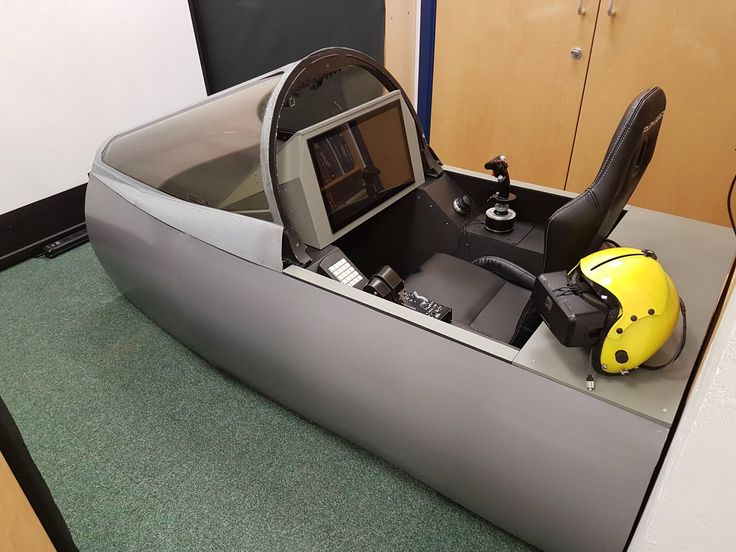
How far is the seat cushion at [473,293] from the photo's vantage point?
1630mm

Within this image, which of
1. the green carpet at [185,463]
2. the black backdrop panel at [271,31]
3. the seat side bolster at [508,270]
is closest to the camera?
the green carpet at [185,463]

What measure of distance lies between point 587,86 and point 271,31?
203 cm

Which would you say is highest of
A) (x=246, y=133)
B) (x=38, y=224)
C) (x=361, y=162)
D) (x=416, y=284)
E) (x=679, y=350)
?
(x=246, y=133)

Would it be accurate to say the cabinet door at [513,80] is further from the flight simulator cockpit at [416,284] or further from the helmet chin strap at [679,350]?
the helmet chin strap at [679,350]

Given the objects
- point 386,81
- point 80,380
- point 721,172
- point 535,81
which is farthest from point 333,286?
point 721,172

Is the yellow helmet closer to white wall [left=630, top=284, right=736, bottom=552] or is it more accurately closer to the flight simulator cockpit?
the flight simulator cockpit

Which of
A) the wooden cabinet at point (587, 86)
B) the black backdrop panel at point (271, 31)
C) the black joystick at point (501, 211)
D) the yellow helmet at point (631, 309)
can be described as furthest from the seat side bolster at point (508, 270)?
the black backdrop panel at point (271, 31)

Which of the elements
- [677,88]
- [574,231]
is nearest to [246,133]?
[574,231]

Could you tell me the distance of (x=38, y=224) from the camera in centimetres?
281

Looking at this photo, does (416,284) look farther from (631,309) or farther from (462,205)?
(631,309)

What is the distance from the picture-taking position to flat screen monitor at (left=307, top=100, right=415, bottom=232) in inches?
65.2

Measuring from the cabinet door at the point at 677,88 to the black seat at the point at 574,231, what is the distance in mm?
1215

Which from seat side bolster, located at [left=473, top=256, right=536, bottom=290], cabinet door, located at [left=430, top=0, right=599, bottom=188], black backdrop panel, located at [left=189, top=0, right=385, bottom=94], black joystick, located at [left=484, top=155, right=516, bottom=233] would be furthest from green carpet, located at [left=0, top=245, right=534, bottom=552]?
black backdrop panel, located at [left=189, top=0, right=385, bottom=94]

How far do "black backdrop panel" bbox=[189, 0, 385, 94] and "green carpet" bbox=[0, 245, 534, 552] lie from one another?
Result: 2.03 meters
